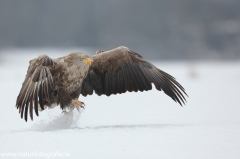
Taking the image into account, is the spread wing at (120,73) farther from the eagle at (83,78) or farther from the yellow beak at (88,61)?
the yellow beak at (88,61)

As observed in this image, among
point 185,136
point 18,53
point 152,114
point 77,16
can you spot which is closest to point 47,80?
point 185,136

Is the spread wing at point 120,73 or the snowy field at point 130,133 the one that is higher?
the spread wing at point 120,73

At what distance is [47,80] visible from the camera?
6.71 metres

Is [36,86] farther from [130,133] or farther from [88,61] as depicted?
[130,133]

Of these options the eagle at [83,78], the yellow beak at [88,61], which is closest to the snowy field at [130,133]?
the eagle at [83,78]

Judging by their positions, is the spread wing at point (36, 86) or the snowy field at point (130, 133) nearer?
the snowy field at point (130, 133)

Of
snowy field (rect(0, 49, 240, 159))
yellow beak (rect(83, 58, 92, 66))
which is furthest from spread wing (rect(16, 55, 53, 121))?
yellow beak (rect(83, 58, 92, 66))

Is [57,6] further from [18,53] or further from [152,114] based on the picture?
[152,114]

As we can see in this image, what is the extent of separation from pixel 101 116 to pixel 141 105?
1.69m

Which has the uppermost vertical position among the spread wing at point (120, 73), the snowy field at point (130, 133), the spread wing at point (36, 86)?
the spread wing at point (120, 73)

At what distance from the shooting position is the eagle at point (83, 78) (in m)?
6.73

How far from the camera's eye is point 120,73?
8023 mm

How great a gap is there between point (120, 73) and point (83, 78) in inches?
28.0

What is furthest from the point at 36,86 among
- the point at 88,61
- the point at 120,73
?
the point at 120,73
